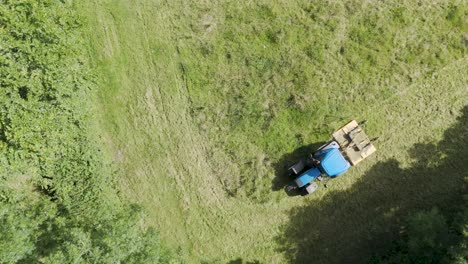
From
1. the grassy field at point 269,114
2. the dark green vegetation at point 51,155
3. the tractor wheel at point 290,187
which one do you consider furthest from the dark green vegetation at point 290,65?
the dark green vegetation at point 51,155

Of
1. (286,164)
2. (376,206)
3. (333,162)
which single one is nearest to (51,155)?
(286,164)

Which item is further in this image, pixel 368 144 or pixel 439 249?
pixel 368 144

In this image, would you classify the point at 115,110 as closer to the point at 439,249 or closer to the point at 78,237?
the point at 78,237

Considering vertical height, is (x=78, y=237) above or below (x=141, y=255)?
above

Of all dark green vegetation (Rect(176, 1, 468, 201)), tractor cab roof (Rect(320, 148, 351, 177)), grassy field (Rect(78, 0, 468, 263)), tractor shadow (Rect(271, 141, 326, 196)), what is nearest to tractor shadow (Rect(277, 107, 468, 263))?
grassy field (Rect(78, 0, 468, 263))

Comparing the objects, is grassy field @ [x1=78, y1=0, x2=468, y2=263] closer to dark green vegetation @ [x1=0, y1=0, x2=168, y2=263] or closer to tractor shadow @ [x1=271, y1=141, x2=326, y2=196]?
tractor shadow @ [x1=271, y1=141, x2=326, y2=196]

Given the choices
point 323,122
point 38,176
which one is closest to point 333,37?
point 323,122

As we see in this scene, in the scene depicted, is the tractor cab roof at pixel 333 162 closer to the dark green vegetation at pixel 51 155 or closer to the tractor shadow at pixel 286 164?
the tractor shadow at pixel 286 164
